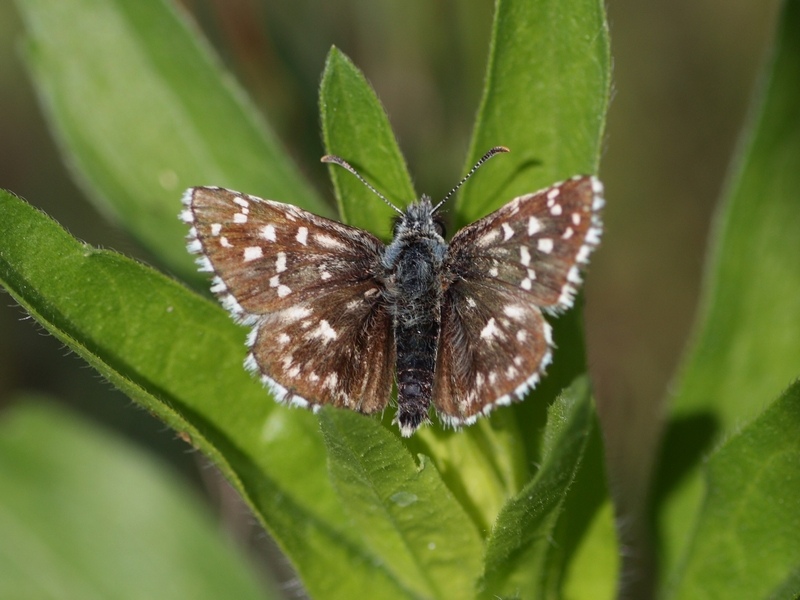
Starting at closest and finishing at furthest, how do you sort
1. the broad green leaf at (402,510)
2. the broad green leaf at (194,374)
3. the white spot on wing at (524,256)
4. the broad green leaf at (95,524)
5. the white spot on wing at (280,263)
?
1. the broad green leaf at (402,510)
2. the broad green leaf at (194,374)
3. the white spot on wing at (524,256)
4. the white spot on wing at (280,263)
5. the broad green leaf at (95,524)

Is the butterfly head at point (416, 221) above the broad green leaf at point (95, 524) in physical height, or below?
above

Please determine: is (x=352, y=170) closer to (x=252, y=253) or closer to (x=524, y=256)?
(x=252, y=253)

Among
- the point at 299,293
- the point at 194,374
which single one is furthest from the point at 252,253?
the point at 194,374

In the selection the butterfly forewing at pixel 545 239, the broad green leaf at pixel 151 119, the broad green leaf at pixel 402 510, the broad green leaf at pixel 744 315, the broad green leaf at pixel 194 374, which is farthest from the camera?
the broad green leaf at pixel 151 119

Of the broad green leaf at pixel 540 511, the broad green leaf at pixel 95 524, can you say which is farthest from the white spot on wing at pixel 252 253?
the broad green leaf at pixel 95 524

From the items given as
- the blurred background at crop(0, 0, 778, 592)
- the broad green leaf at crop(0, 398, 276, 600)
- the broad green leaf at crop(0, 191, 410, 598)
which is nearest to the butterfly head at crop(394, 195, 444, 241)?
the broad green leaf at crop(0, 191, 410, 598)

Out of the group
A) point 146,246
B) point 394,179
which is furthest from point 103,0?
point 394,179

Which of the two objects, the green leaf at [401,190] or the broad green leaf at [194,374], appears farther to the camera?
the green leaf at [401,190]

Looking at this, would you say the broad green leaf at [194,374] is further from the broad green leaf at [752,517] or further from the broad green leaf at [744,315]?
the broad green leaf at [744,315]
